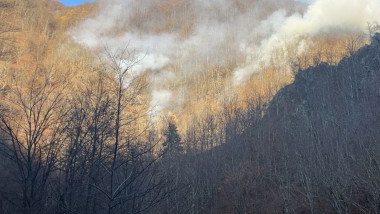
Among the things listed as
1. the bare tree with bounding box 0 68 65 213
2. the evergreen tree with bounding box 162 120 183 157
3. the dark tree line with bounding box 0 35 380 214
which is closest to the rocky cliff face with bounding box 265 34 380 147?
the dark tree line with bounding box 0 35 380 214

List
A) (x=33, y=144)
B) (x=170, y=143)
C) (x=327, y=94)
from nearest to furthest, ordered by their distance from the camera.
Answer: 1. (x=170, y=143)
2. (x=33, y=144)
3. (x=327, y=94)

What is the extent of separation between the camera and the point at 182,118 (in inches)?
2726

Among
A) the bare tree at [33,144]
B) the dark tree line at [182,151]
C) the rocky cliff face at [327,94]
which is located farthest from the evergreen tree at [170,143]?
the rocky cliff face at [327,94]

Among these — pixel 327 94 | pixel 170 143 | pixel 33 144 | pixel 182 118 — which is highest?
pixel 182 118

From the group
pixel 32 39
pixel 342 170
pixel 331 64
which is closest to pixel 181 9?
pixel 32 39

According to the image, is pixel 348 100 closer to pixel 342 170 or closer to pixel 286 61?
pixel 342 170

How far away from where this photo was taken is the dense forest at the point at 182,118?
6320mm

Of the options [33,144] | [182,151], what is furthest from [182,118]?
[33,144]

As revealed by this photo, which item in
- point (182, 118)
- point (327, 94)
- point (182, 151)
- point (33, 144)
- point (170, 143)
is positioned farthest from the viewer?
point (182, 118)

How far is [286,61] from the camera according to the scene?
246ft

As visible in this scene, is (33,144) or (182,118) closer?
(33,144)

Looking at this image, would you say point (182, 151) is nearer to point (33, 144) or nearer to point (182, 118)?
point (33, 144)

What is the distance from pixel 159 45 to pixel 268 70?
45706 millimetres

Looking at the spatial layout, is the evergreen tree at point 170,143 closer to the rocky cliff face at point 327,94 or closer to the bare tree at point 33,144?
the bare tree at point 33,144
